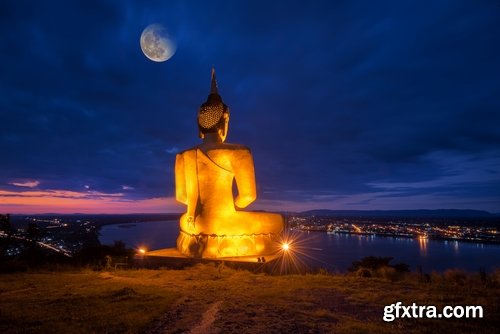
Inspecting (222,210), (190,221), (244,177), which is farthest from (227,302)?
(190,221)

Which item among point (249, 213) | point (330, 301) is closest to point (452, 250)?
point (249, 213)

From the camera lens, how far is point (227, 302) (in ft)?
20.5

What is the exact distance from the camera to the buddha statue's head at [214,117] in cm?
1336

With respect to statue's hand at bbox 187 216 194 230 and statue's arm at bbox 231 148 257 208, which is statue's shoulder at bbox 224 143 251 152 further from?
statue's hand at bbox 187 216 194 230

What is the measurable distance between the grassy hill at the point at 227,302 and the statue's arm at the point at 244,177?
3.40 meters

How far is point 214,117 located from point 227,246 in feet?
17.3

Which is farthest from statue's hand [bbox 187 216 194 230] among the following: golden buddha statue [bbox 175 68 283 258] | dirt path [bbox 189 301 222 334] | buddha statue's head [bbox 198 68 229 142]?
dirt path [bbox 189 301 222 334]

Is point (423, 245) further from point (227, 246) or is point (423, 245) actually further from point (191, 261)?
point (191, 261)

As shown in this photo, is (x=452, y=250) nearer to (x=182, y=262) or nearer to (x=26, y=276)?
(x=182, y=262)

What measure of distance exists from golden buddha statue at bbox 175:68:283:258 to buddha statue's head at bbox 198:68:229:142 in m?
0.78

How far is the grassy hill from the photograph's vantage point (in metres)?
4.78

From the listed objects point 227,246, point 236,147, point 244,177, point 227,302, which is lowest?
point 227,302

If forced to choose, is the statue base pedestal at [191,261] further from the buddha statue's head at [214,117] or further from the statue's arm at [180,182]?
the buddha statue's head at [214,117]

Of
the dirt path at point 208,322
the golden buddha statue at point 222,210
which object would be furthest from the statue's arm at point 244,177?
the dirt path at point 208,322
